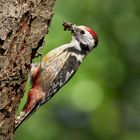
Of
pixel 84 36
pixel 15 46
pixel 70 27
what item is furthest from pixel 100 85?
pixel 15 46

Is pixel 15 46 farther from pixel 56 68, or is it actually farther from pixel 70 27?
pixel 70 27

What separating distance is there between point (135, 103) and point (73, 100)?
3702mm

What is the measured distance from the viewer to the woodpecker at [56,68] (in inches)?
284

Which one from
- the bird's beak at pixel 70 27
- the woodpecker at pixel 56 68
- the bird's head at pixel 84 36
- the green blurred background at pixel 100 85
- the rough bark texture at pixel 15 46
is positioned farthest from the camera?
the green blurred background at pixel 100 85

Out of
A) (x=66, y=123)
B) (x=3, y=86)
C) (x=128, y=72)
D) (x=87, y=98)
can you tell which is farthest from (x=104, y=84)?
(x=3, y=86)

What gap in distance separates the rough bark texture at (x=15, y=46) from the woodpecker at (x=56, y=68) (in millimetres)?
1023

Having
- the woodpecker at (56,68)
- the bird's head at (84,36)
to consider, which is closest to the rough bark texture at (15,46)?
the woodpecker at (56,68)

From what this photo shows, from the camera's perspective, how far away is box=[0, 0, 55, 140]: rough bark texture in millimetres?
5754

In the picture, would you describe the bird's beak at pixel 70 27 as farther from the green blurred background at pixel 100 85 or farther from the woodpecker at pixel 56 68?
the green blurred background at pixel 100 85

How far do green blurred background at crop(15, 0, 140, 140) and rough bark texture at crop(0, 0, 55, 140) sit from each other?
2934 millimetres

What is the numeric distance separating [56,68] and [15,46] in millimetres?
1746

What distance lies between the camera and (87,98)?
10.6 m

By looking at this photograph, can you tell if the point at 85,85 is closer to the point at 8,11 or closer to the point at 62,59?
the point at 62,59

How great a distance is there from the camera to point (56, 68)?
7523mm
